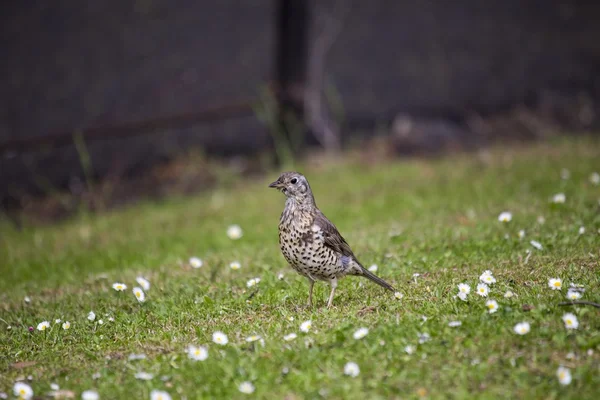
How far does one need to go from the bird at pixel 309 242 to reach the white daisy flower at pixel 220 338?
810 millimetres

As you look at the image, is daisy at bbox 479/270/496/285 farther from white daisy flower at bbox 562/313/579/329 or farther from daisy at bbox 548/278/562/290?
white daisy flower at bbox 562/313/579/329

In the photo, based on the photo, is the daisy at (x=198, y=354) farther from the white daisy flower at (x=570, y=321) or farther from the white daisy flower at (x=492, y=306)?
the white daisy flower at (x=570, y=321)

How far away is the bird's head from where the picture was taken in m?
5.41

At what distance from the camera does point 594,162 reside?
9.45m

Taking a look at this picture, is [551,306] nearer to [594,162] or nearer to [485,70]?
[594,162]

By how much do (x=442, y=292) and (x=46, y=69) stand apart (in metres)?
7.00

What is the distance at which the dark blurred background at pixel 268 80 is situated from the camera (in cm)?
1012

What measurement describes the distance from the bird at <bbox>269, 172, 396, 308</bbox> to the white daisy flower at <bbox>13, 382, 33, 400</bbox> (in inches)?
74.5

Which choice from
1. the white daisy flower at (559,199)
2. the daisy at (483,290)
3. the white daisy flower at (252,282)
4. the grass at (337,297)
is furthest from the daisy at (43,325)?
the white daisy flower at (559,199)

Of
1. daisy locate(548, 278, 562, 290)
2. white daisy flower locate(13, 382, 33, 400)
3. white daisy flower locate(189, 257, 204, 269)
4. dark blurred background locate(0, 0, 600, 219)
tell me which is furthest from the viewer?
dark blurred background locate(0, 0, 600, 219)

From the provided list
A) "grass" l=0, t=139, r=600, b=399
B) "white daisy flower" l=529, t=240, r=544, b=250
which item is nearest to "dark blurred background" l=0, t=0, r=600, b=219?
"grass" l=0, t=139, r=600, b=399

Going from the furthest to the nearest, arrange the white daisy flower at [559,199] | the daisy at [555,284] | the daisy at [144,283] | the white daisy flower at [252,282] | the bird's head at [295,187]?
the white daisy flower at [559,199], the daisy at [144,283], the white daisy flower at [252,282], the bird's head at [295,187], the daisy at [555,284]

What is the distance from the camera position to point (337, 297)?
5.55 meters

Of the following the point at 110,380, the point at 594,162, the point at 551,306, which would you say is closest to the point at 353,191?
the point at 594,162
